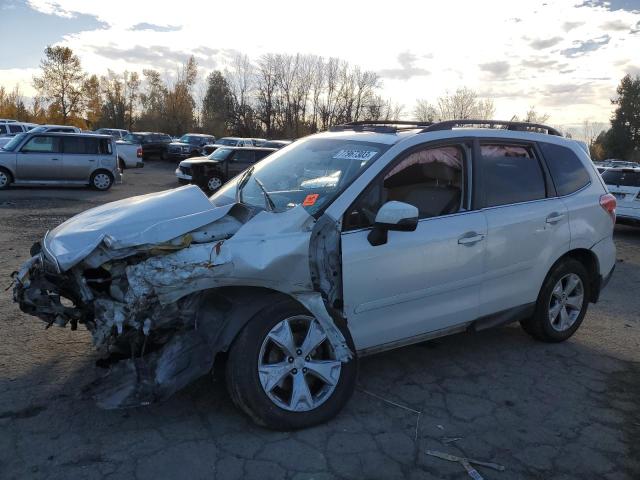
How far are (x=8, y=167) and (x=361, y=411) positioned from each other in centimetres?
1553

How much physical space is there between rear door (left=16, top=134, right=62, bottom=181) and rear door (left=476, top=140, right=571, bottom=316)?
1510cm

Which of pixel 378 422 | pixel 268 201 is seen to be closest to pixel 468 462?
pixel 378 422

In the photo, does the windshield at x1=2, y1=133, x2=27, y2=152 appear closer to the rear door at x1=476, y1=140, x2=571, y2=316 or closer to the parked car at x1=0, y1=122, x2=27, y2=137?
the parked car at x1=0, y1=122, x2=27, y2=137

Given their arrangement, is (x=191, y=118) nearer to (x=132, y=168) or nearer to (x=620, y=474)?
(x=132, y=168)

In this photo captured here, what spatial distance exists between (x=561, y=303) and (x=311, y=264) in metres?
2.76

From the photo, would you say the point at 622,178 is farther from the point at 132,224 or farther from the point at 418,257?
the point at 132,224

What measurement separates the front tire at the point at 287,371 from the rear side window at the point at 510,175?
5.91 feet

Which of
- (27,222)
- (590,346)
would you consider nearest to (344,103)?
(27,222)

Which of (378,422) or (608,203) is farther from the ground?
(608,203)

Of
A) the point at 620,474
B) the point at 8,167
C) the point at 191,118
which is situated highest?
the point at 191,118

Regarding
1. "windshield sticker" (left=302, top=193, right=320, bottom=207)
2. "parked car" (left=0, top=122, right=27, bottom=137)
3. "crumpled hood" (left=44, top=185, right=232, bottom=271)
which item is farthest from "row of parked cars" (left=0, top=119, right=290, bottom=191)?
"windshield sticker" (left=302, top=193, right=320, bottom=207)

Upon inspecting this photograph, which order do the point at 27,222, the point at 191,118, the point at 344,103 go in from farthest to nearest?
the point at 191,118 → the point at 344,103 → the point at 27,222

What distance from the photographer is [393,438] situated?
127 inches

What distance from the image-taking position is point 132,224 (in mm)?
3355
